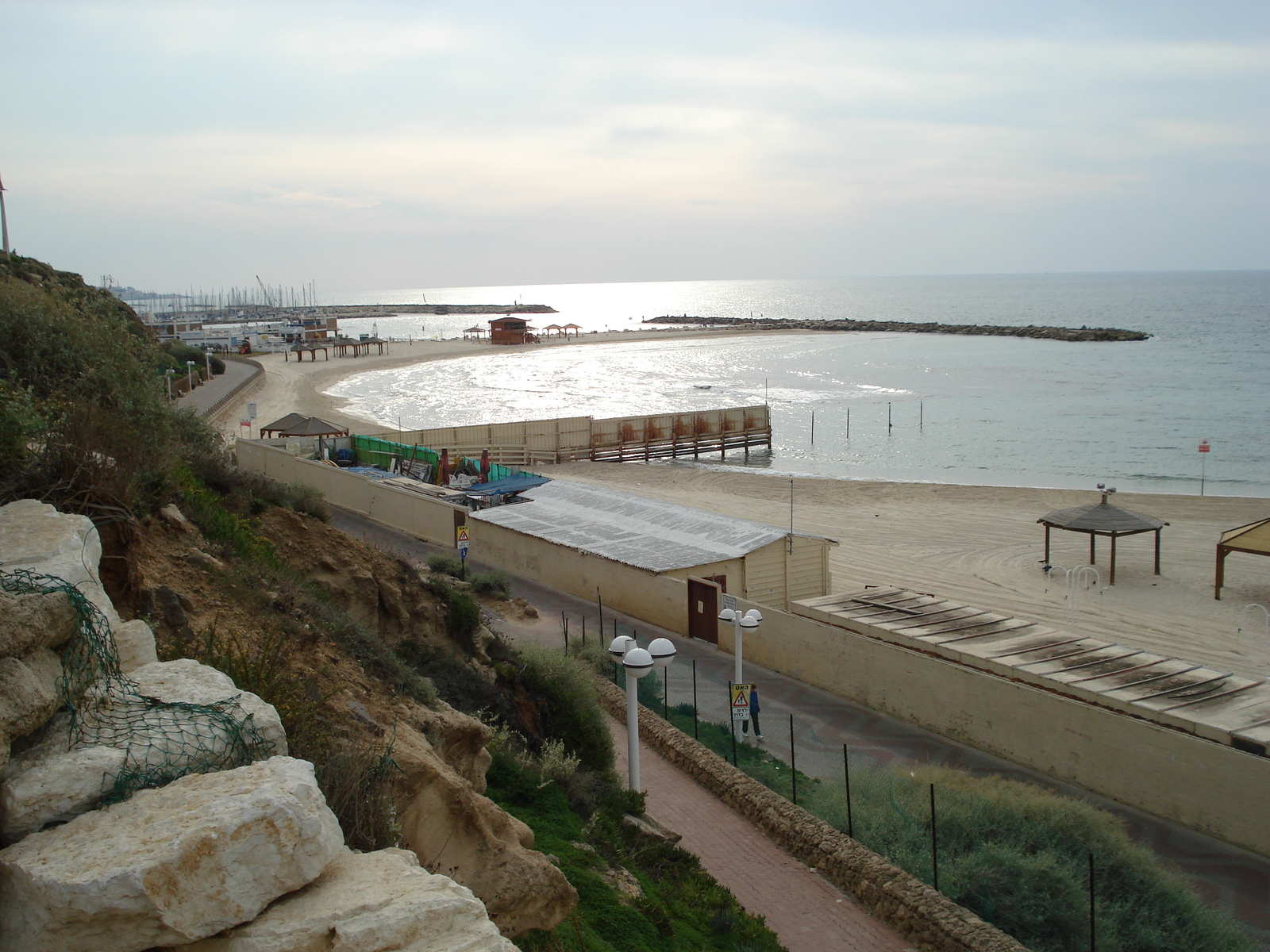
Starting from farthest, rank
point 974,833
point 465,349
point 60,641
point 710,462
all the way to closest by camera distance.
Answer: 1. point 465,349
2. point 710,462
3. point 974,833
4. point 60,641

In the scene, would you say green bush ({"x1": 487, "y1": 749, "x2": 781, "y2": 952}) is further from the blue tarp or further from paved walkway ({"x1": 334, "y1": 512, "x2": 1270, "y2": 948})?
the blue tarp

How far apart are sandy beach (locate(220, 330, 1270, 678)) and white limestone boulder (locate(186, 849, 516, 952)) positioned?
54.1ft

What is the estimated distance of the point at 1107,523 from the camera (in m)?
21.0

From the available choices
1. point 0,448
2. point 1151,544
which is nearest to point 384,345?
point 1151,544

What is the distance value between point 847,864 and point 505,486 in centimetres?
1755

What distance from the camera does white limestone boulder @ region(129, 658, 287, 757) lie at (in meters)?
4.20

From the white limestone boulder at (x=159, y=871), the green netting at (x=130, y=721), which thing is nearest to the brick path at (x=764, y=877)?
the green netting at (x=130, y=721)

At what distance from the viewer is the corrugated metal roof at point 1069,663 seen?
1134 centimetres

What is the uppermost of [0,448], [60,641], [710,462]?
[0,448]

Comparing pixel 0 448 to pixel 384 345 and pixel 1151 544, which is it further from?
pixel 384 345

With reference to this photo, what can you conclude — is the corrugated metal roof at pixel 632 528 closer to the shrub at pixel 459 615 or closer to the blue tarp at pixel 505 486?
the blue tarp at pixel 505 486

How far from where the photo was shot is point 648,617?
1831 cm

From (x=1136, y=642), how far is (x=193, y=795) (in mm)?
17570

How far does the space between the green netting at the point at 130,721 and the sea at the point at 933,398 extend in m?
38.2
